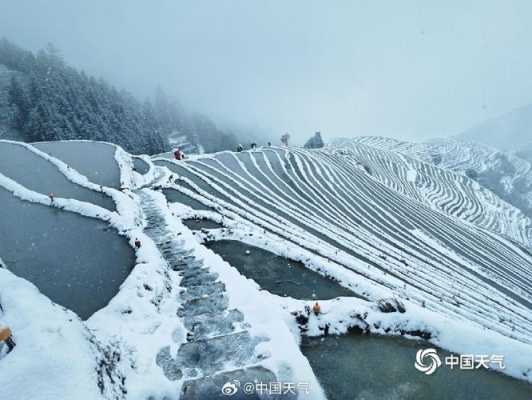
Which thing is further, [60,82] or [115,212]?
[60,82]

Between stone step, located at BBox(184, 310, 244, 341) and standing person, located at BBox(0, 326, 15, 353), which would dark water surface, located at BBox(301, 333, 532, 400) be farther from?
standing person, located at BBox(0, 326, 15, 353)

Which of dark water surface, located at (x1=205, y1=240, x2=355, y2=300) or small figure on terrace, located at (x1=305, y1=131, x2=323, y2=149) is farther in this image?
small figure on terrace, located at (x1=305, y1=131, x2=323, y2=149)

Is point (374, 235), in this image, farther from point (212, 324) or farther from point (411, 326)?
point (212, 324)

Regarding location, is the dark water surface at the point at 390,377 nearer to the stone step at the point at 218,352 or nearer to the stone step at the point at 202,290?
the stone step at the point at 218,352

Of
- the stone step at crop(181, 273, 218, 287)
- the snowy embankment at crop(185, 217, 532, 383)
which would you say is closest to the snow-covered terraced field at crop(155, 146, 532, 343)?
the snowy embankment at crop(185, 217, 532, 383)

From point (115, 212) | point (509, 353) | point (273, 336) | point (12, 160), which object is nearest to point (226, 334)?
point (273, 336)

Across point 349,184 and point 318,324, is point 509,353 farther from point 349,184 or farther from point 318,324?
point 349,184
